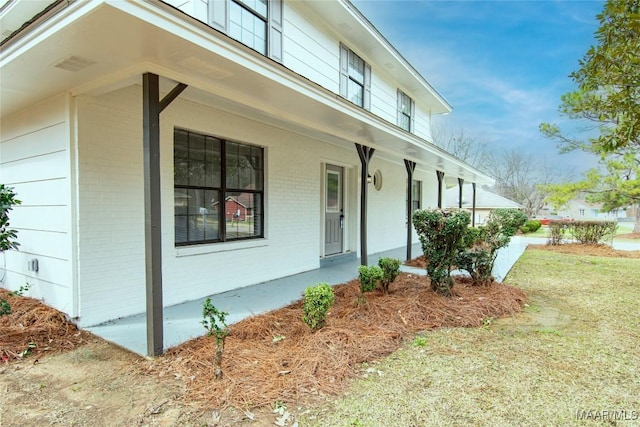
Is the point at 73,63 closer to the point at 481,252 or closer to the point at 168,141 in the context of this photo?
the point at 168,141

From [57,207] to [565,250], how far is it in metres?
13.2

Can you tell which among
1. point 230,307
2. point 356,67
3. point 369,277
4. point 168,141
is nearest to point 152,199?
point 168,141

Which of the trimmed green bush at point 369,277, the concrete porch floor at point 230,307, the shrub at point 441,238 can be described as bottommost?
the concrete porch floor at point 230,307

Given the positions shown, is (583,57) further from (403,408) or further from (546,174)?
(546,174)

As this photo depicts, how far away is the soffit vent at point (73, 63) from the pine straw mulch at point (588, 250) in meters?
12.8

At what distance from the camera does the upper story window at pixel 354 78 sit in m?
7.79

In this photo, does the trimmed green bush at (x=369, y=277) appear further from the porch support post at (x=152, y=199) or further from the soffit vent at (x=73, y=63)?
the soffit vent at (x=73, y=63)

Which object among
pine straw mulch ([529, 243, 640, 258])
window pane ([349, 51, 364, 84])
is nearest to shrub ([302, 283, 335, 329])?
window pane ([349, 51, 364, 84])

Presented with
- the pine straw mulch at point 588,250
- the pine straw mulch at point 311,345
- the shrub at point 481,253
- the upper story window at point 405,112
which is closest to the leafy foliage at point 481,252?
the shrub at point 481,253

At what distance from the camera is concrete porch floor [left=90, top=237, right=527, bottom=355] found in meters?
3.65

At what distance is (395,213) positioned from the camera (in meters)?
11.1

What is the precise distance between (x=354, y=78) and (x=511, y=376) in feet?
23.0

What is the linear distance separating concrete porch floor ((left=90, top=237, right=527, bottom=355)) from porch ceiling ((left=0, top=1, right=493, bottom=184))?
99.7 inches

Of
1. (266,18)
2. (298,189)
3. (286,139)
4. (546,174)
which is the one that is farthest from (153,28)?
(546,174)
